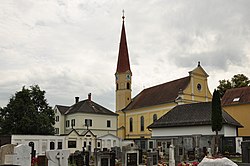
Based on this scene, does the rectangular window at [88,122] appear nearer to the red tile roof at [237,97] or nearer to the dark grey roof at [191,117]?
the dark grey roof at [191,117]

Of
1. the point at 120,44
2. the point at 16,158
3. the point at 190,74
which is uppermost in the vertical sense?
the point at 120,44

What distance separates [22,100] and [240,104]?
27484mm

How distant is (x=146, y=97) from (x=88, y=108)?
1234 cm

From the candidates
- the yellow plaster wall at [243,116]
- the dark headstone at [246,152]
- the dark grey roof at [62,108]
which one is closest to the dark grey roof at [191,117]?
the yellow plaster wall at [243,116]

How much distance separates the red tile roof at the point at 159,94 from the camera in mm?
53594

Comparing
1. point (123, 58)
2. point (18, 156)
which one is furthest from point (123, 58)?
point (18, 156)

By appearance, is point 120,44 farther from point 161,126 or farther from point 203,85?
point 161,126

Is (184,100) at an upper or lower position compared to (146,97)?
lower

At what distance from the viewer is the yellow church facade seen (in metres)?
52.7

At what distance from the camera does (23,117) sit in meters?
40.8

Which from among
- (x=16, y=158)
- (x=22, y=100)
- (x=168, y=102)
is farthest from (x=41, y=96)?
(x=16, y=158)

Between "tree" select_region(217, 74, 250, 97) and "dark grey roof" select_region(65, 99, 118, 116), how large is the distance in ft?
62.0

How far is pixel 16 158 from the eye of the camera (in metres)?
8.57

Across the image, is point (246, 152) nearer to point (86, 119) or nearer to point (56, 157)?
point (56, 157)
